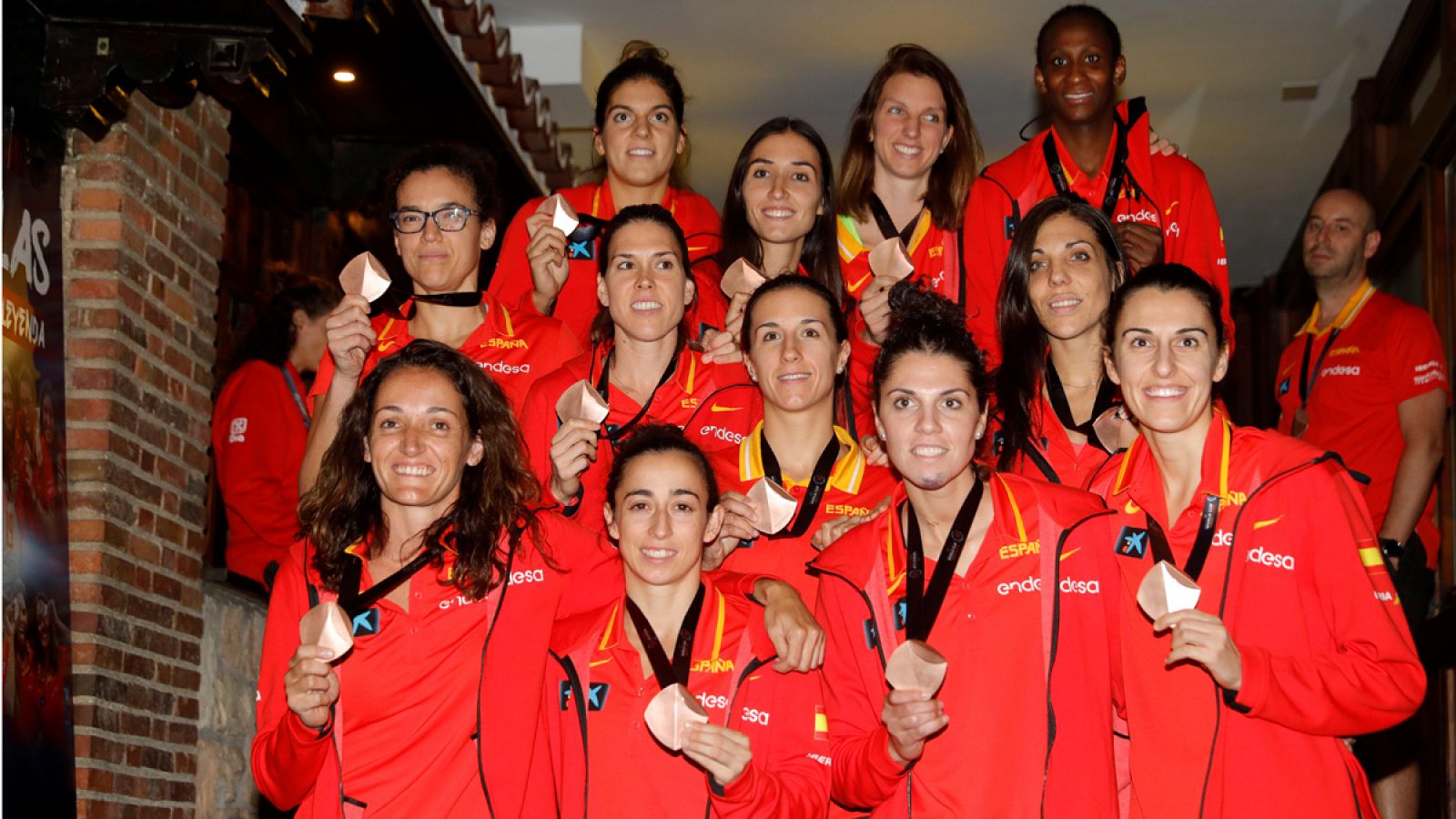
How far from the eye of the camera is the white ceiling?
29.8 feet

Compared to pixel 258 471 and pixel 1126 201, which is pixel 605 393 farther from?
pixel 258 471

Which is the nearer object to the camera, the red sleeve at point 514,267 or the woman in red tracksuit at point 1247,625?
the woman in red tracksuit at point 1247,625

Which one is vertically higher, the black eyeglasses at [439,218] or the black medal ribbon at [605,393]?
the black eyeglasses at [439,218]

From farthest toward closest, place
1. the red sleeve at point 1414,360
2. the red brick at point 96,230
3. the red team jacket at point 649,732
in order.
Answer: the red sleeve at point 1414,360
the red brick at point 96,230
the red team jacket at point 649,732

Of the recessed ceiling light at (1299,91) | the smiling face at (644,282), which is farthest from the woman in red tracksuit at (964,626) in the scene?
the recessed ceiling light at (1299,91)

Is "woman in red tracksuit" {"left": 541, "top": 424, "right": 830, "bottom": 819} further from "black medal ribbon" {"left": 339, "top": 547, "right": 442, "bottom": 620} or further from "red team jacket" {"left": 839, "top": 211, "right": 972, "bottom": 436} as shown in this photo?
"red team jacket" {"left": 839, "top": 211, "right": 972, "bottom": 436}

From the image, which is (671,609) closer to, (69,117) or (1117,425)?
(1117,425)

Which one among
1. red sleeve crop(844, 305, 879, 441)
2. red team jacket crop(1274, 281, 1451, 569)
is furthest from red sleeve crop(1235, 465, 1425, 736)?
red team jacket crop(1274, 281, 1451, 569)

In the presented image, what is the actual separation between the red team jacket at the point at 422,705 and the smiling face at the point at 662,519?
25cm

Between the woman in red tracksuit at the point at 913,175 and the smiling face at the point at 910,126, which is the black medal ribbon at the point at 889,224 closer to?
the woman in red tracksuit at the point at 913,175

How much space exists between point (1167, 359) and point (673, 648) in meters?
1.37

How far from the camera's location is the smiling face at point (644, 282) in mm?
4824

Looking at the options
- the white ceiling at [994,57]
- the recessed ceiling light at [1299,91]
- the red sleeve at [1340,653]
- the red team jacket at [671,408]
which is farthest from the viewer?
the recessed ceiling light at [1299,91]

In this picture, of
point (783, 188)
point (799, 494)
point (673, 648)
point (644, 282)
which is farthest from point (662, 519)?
point (783, 188)
